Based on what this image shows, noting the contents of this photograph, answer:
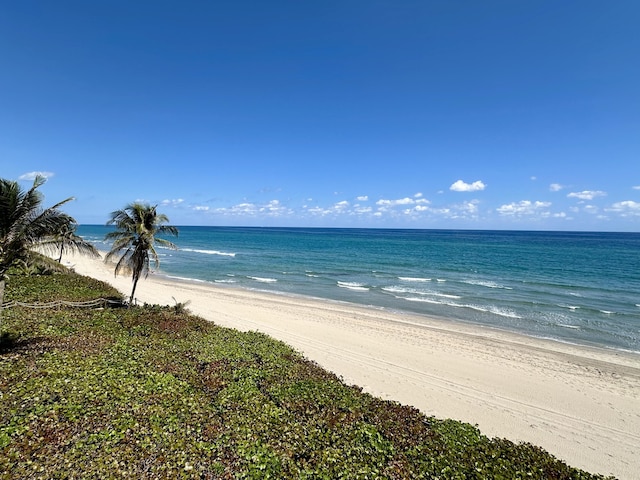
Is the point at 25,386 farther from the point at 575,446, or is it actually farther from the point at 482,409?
the point at 575,446

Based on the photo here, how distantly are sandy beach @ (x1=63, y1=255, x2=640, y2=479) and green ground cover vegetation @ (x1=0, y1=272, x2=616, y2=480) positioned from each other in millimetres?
3281

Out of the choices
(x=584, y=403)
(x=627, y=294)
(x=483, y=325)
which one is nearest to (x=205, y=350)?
(x=584, y=403)

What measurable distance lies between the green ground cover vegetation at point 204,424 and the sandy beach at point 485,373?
3281mm

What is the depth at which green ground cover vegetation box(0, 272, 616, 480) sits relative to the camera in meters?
7.01

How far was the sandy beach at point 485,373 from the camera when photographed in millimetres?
11430

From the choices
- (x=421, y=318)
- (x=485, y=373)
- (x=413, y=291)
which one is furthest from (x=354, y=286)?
(x=485, y=373)

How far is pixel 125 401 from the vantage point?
353 inches

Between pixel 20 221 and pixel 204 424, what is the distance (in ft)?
28.8

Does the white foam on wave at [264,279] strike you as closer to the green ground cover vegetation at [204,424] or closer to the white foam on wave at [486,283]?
the white foam on wave at [486,283]

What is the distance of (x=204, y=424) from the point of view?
841 cm

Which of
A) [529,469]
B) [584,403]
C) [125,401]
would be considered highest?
[125,401]

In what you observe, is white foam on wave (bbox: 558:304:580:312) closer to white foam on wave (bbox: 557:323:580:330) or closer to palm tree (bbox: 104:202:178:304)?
white foam on wave (bbox: 557:323:580:330)

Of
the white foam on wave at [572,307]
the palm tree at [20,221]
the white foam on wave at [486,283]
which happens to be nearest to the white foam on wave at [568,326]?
the white foam on wave at [572,307]

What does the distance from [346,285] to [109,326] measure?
1049 inches
